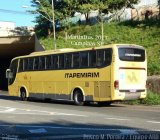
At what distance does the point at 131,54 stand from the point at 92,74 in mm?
2294

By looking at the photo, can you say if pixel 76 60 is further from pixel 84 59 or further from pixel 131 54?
pixel 131 54

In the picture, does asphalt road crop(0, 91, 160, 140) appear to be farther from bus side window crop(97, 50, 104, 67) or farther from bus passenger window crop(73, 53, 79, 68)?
bus passenger window crop(73, 53, 79, 68)

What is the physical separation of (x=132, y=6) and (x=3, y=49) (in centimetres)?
1643

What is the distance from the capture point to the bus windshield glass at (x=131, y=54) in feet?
83.9

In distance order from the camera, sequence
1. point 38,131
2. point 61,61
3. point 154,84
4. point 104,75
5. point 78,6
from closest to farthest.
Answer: point 38,131 < point 104,75 < point 154,84 < point 61,61 < point 78,6

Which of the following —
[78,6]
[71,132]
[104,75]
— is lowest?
[71,132]

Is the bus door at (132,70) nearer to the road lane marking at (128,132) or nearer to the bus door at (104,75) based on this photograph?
the bus door at (104,75)

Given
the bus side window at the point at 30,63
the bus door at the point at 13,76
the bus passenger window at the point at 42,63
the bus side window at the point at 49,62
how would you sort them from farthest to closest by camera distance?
the bus door at the point at 13,76 < the bus side window at the point at 30,63 < the bus passenger window at the point at 42,63 < the bus side window at the point at 49,62

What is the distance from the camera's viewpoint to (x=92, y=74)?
26625 millimetres

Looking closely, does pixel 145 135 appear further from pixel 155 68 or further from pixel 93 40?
pixel 93 40

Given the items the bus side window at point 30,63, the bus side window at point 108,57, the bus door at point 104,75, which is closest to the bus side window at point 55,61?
the bus side window at point 30,63

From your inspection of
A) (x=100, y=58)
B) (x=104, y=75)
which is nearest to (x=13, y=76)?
(x=100, y=58)

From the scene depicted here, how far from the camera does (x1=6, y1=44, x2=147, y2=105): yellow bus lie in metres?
25.5

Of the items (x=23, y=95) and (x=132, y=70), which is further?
(x=23, y=95)
